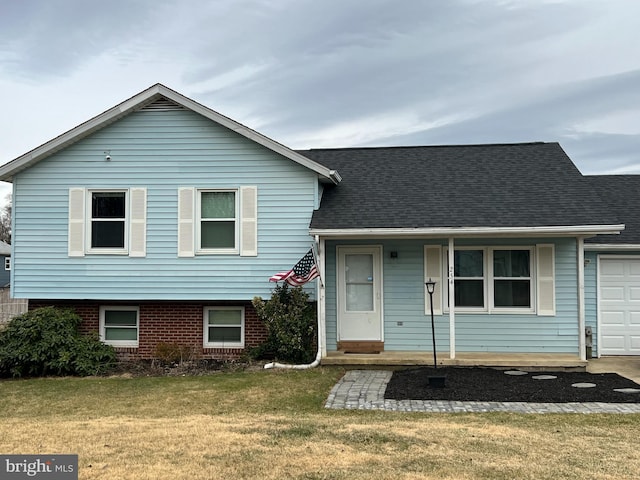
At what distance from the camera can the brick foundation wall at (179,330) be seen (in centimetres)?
1235

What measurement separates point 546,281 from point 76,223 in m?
9.72

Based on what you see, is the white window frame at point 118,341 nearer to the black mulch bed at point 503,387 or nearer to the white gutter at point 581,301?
the black mulch bed at point 503,387

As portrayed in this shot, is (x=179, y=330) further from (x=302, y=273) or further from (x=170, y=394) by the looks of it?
(x=170, y=394)

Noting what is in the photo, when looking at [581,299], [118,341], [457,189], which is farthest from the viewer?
[118,341]

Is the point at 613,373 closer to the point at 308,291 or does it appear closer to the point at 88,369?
the point at 308,291

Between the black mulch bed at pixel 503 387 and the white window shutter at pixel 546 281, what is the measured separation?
5.05 ft

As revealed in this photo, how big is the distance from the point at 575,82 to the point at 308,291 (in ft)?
37.1

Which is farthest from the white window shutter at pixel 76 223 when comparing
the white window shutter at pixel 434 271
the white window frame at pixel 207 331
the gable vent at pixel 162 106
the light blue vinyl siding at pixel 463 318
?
the white window shutter at pixel 434 271

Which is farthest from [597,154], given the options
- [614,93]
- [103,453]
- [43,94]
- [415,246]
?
[103,453]

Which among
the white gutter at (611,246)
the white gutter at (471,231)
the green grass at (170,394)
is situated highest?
the white gutter at (471,231)

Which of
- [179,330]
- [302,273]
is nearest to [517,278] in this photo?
[302,273]

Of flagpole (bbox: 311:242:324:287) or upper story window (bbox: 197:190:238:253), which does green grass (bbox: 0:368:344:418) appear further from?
upper story window (bbox: 197:190:238:253)

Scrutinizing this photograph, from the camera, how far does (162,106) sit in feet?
40.3

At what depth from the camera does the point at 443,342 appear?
476 inches
